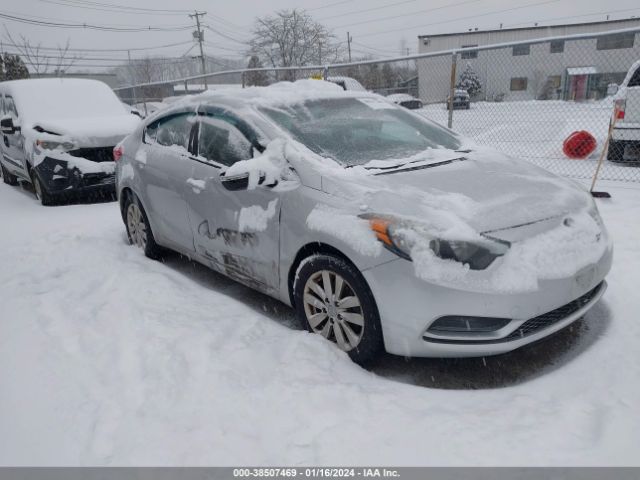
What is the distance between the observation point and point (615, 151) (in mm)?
8320

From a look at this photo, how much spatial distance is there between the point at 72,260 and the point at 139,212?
766 mm

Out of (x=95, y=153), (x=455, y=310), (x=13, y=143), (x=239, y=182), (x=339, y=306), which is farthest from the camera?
(x=13, y=143)

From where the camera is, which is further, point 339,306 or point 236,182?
point 236,182

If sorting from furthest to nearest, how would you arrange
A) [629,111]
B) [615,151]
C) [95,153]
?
[615,151], [629,111], [95,153]

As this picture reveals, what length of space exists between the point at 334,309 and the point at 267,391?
1.96 feet

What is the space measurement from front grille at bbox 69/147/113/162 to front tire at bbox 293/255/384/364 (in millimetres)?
5372

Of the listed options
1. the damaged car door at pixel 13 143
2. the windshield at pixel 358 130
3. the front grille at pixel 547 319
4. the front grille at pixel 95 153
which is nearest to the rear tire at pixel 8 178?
the damaged car door at pixel 13 143

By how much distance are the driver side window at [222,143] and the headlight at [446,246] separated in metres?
1.31

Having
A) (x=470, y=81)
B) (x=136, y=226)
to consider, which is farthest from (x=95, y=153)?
(x=470, y=81)

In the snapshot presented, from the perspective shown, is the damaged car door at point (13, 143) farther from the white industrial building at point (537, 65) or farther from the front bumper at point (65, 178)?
the white industrial building at point (537, 65)

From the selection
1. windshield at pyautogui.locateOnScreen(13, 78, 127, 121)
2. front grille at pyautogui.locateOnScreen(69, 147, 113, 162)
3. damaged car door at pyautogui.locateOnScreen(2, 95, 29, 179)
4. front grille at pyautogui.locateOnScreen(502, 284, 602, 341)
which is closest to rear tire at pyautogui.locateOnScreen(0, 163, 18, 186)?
damaged car door at pyautogui.locateOnScreen(2, 95, 29, 179)

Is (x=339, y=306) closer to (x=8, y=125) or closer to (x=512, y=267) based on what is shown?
(x=512, y=267)

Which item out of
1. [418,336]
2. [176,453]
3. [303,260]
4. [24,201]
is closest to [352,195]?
[303,260]

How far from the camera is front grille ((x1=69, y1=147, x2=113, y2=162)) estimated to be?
23.0ft
